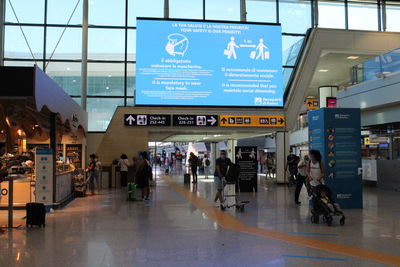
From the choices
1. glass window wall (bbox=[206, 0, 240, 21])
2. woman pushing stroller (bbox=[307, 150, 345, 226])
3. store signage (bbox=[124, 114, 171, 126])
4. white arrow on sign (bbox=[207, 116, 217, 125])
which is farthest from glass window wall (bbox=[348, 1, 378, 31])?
woman pushing stroller (bbox=[307, 150, 345, 226])

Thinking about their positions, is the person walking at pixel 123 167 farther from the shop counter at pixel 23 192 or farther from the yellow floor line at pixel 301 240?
the yellow floor line at pixel 301 240

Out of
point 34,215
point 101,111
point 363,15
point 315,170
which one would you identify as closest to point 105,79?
point 101,111

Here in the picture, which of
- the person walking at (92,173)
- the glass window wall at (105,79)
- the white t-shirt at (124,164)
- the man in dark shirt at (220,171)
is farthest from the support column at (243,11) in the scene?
the man in dark shirt at (220,171)

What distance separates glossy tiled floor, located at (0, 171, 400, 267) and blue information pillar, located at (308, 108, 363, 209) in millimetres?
506

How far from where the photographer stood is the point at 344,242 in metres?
6.66

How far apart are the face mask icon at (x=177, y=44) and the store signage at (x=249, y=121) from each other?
3460 millimetres

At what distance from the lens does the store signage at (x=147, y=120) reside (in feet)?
59.8

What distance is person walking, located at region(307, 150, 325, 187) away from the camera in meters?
9.26

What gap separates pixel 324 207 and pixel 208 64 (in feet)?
36.8

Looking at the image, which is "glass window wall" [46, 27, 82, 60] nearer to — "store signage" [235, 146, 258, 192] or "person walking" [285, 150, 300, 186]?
"store signage" [235, 146, 258, 192]

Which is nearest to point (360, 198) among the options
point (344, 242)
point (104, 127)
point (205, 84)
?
point (344, 242)

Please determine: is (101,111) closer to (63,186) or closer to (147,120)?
(147,120)

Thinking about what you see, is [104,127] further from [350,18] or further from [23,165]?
[350,18]

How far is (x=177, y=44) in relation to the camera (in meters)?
18.1
